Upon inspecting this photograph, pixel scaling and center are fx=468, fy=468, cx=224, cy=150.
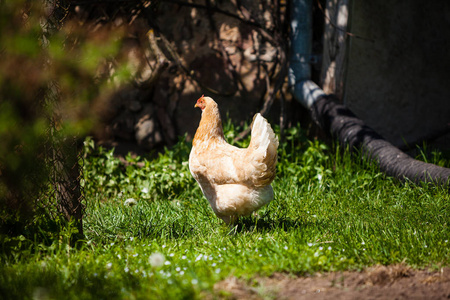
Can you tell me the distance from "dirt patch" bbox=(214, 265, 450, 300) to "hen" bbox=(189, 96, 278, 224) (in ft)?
3.00

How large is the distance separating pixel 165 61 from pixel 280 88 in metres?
1.45

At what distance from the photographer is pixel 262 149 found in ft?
10.7

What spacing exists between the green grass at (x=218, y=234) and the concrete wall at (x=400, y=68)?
987mm

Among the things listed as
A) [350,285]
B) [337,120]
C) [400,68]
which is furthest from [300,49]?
[350,285]

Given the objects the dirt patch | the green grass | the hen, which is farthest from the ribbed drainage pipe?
the dirt patch

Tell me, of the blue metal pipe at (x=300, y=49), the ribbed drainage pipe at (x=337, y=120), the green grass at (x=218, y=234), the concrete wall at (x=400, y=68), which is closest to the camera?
the green grass at (x=218, y=234)

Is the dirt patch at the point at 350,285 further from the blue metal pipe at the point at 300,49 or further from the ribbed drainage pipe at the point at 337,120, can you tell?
the blue metal pipe at the point at 300,49

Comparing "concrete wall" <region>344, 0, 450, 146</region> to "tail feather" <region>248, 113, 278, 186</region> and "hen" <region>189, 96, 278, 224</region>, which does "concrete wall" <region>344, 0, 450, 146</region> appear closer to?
"hen" <region>189, 96, 278, 224</region>

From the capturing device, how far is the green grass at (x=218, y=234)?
8.23 ft

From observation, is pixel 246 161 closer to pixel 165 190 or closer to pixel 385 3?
pixel 165 190

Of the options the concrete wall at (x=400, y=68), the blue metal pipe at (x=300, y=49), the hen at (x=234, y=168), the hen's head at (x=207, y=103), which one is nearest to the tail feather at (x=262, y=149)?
the hen at (x=234, y=168)

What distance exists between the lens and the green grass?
2508mm

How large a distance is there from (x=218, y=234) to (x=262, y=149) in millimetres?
746

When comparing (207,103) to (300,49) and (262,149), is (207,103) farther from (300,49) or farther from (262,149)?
(300,49)
